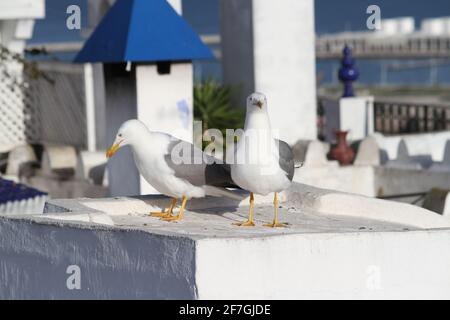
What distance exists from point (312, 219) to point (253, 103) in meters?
1.44

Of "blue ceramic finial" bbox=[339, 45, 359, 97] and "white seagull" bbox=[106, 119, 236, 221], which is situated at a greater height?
"blue ceramic finial" bbox=[339, 45, 359, 97]

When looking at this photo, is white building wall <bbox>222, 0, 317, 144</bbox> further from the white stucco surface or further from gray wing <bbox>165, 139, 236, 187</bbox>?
gray wing <bbox>165, 139, 236, 187</bbox>

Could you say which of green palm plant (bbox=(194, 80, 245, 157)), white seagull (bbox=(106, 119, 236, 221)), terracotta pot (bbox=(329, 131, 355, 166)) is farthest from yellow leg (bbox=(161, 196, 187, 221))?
green palm plant (bbox=(194, 80, 245, 157))

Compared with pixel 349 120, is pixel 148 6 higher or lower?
higher

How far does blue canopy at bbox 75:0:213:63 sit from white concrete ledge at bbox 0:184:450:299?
348 cm

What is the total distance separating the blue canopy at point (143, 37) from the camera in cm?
1327

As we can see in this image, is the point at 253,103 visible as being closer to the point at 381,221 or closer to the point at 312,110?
the point at 381,221

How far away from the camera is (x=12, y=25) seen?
719 inches

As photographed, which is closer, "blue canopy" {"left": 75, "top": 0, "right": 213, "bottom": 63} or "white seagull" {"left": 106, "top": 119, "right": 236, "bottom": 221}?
"white seagull" {"left": 106, "top": 119, "right": 236, "bottom": 221}

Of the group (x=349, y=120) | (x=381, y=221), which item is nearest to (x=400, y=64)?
(x=349, y=120)

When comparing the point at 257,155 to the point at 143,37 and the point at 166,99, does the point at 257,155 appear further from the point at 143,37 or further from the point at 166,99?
the point at 143,37

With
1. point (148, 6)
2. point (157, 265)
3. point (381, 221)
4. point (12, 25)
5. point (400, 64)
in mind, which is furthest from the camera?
point (400, 64)

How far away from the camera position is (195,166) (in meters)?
9.50

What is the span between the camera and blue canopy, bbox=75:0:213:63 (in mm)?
13266
